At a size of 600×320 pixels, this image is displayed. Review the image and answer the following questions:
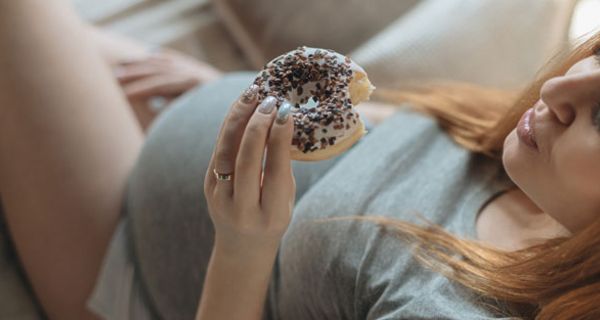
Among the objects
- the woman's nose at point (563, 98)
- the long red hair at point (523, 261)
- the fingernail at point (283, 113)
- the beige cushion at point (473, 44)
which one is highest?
the fingernail at point (283, 113)

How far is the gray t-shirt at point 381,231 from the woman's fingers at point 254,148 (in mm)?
258

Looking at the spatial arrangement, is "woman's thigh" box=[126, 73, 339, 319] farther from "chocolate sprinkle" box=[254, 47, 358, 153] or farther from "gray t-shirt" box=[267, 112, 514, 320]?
"chocolate sprinkle" box=[254, 47, 358, 153]

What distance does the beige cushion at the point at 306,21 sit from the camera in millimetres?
1361

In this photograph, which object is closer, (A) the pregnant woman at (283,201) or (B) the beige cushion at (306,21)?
(A) the pregnant woman at (283,201)

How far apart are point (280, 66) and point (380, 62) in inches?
24.2

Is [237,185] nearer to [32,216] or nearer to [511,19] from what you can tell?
[32,216]

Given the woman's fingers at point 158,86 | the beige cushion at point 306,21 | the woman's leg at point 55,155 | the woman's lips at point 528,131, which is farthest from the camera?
the beige cushion at point 306,21

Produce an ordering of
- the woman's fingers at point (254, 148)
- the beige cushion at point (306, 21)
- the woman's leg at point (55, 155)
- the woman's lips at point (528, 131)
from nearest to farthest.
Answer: the woman's fingers at point (254, 148) → the woman's lips at point (528, 131) → the woman's leg at point (55, 155) → the beige cushion at point (306, 21)

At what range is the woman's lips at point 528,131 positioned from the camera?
722 millimetres

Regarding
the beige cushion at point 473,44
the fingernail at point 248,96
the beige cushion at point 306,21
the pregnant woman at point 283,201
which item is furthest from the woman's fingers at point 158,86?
the fingernail at point 248,96

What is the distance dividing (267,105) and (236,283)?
0.26 metres

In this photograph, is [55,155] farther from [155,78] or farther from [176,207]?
[155,78]

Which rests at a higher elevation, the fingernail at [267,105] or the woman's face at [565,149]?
the fingernail at [267,105]

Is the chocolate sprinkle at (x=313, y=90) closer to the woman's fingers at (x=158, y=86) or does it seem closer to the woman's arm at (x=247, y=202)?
the woman's arm at (x=247, y=202)
